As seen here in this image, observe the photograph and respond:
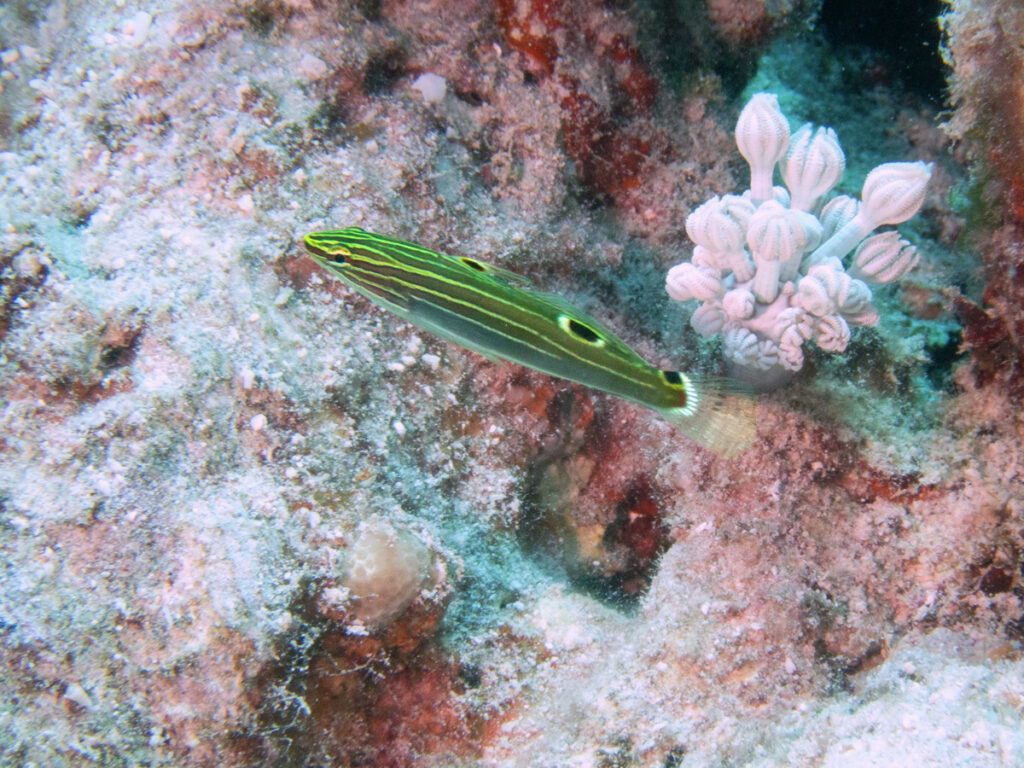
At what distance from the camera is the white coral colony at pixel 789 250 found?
2.54m

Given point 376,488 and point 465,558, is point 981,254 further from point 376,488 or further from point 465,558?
point 376,488

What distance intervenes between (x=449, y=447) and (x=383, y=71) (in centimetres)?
233

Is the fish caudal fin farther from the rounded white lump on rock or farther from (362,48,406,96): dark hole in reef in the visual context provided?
(362,48,406,96): dark hole in reef

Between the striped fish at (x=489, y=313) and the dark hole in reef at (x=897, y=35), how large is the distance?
486cm

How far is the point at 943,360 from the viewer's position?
304cm

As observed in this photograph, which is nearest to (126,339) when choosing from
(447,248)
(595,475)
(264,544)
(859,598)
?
(264,544)

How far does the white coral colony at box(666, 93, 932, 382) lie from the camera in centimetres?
254

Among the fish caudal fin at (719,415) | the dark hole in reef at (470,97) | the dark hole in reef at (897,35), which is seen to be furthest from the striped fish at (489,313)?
the dark hole in reef at (897,35)

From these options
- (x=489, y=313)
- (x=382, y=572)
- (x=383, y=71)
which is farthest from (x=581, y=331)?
(x=383, y=71)

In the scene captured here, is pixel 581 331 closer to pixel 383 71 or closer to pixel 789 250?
pixel 789 250

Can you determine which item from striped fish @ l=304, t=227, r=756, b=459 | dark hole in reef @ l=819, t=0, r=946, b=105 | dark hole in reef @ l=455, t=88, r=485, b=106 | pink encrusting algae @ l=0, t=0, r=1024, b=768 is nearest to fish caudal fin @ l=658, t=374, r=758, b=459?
striped fish @ l=304, t=227, r=756, b=459

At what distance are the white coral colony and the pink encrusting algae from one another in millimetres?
403

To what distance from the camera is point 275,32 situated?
3.27m

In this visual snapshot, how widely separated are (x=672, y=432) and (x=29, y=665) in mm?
3235
